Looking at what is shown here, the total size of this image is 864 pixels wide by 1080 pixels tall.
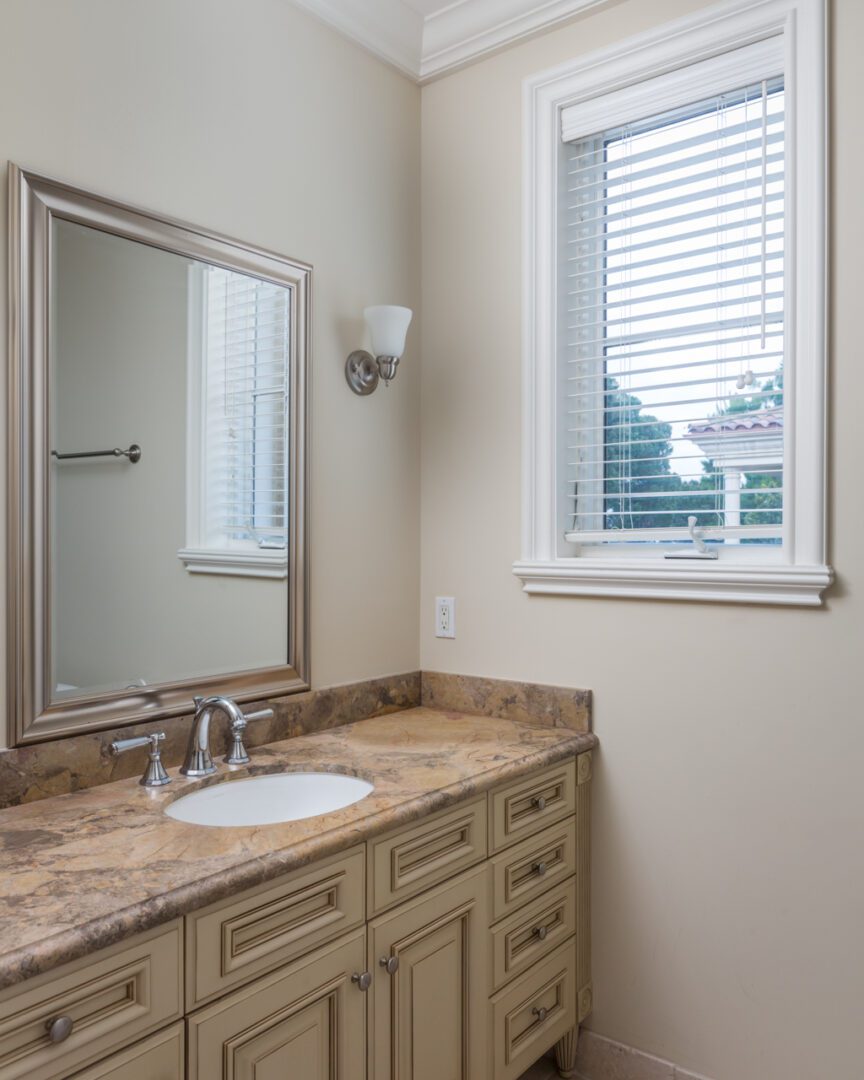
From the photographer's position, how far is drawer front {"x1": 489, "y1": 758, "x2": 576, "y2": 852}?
68.3 inches

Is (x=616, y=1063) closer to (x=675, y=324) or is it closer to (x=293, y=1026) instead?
(x=293, y=1026)

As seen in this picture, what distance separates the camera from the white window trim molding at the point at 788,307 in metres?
1.75

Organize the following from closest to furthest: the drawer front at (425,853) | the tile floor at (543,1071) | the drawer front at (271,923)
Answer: the drawer front at (271,923)
the drawer front at (425,853)
the tile floor at (543,1071)

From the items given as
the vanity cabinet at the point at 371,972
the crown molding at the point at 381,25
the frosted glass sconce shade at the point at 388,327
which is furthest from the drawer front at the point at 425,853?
the crown molding at the point at 381,25

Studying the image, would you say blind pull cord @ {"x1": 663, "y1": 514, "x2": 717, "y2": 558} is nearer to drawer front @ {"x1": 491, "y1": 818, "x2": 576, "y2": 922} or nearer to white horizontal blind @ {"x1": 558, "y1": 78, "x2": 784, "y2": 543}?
white horizontal blind @ {"x1": 558, "y1": 78, "x2": 784, "y2": 543}

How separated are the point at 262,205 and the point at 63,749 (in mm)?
1237

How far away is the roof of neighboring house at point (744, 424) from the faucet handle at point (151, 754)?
1.36 m

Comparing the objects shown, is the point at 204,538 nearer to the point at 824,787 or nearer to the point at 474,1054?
the point at 474,1054

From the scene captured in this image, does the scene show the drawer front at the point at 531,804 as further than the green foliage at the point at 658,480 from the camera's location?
No

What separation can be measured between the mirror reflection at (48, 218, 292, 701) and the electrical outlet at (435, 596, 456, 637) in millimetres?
521

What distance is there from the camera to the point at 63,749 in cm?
154

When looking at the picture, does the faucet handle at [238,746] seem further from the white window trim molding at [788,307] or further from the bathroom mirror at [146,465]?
the white window trim molding at [788,307]

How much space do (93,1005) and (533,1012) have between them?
1137 mm

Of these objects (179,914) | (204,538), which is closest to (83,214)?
(204,538)
